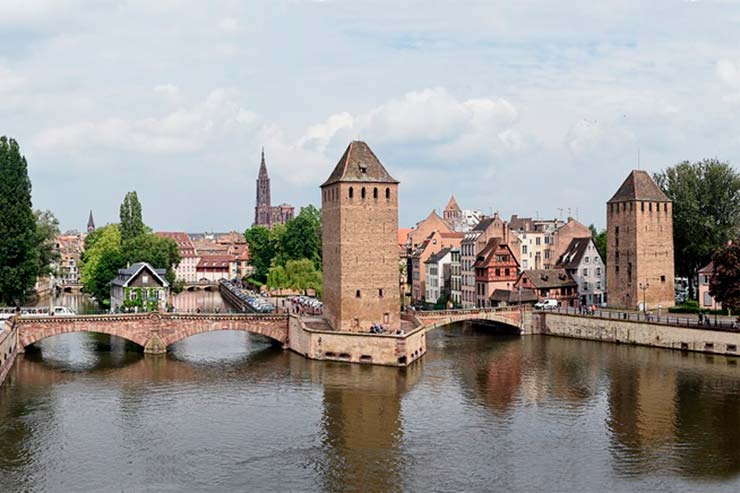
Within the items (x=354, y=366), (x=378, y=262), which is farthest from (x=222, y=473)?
(x=378, y=262)

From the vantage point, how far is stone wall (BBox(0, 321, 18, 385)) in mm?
49656

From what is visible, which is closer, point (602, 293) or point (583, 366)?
point (583, 366)

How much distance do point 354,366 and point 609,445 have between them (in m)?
21.7

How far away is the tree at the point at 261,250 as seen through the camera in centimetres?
12406

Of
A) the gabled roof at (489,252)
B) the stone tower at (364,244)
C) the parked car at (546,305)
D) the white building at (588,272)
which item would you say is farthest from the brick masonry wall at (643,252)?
the stone tower at (364,244)

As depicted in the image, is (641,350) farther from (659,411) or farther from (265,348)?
(265,348)

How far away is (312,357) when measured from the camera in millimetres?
56969

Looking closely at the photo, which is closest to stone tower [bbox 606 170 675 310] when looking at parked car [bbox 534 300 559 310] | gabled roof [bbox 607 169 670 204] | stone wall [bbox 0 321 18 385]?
gabled roof [bbox 607 169 670 204]

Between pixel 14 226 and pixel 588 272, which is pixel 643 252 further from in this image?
pixel 14 226

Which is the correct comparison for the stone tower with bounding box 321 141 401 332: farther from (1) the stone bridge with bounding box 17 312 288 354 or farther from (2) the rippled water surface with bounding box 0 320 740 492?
(1) the stone bridge with bounding box 17 312 288 354

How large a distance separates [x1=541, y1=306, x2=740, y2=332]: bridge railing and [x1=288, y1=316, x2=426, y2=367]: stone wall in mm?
19373

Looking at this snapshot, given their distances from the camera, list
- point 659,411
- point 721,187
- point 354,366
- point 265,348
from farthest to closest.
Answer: point 721,187
point 265,348
point 354,366
point 659,411

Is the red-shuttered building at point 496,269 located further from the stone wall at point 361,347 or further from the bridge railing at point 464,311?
the stone wall at point 361,347

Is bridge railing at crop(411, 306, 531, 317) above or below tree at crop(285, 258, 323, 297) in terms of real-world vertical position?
below
